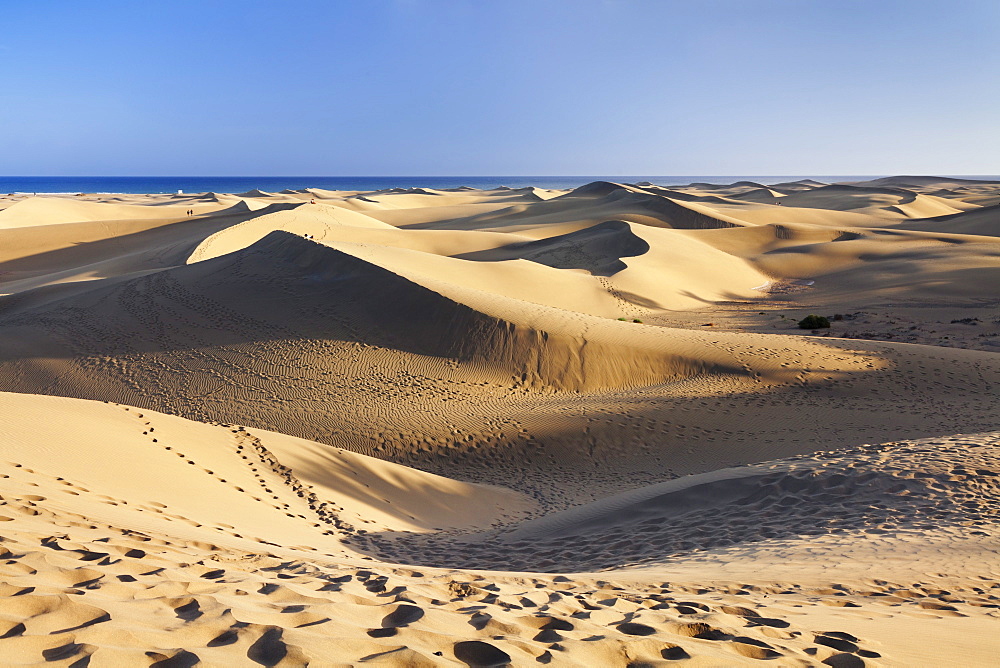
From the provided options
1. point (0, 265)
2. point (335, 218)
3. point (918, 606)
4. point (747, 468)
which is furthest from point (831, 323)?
point (0, 265)

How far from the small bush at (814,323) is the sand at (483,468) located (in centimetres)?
30

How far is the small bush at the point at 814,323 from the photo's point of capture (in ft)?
72.5

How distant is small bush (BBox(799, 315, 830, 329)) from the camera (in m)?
22.1

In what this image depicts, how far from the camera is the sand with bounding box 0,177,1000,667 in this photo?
3555mm

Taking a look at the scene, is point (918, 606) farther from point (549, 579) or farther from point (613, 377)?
point (613, 377)

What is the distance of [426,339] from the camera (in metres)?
16.4

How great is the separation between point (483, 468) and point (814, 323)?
49.0 feet

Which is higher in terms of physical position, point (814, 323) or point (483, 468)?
point (814, 323)

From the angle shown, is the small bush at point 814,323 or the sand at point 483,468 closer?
the sand at point 483,468

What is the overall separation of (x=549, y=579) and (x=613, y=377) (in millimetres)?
10603

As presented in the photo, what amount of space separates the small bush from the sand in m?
0.30

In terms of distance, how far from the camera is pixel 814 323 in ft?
72.7

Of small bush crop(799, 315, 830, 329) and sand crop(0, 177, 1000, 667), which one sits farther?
small bush crop(799, 315, 830, 329)

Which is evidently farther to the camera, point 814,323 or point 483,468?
point 814,323
